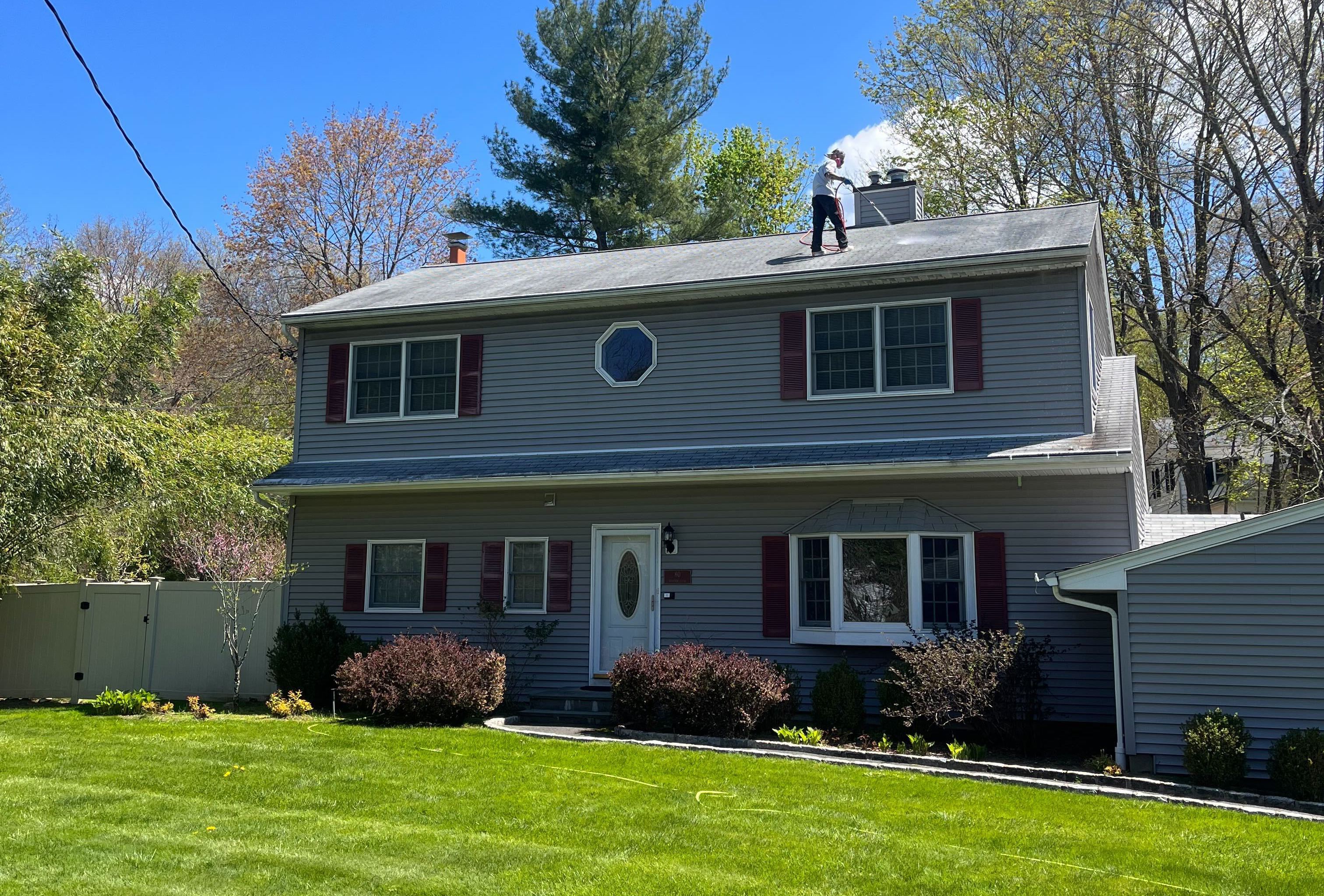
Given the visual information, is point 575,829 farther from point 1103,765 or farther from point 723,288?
point 723,288

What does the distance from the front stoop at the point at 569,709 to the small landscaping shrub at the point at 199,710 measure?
3406 mm

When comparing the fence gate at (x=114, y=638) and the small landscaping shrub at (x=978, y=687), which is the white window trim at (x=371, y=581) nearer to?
the fence gate at (x=114, y=638)

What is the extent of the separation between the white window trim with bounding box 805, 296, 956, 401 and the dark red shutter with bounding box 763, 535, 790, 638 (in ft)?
5.83

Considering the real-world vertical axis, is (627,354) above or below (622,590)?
above

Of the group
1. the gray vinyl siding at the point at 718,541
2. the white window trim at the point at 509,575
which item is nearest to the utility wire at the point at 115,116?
the gray vinyl siding at the point at 718,541

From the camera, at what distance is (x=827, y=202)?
14.1m

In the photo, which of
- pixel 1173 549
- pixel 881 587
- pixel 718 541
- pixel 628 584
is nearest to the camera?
pixel 1173 549

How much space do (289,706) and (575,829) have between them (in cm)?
657

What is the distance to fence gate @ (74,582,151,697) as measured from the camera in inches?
603

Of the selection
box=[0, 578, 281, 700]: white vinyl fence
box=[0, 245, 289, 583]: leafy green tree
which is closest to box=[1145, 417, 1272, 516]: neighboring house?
box=[0, 578, 281, 700]: white vinyl fence

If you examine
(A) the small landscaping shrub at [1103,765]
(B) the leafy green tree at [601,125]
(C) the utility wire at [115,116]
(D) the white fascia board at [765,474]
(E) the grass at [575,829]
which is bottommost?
(E) the grass at [575,829]

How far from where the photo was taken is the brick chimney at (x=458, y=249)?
62.2ft

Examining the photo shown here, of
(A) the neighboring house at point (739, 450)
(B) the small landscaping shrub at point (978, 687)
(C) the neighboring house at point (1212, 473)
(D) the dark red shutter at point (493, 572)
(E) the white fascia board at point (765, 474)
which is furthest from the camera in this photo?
(C) the neighboring house at point (1212, 473)

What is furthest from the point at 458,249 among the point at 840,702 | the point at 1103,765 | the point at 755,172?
the point at 755,172
